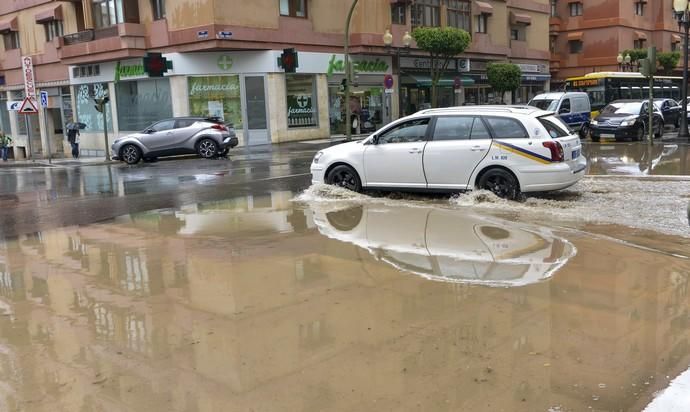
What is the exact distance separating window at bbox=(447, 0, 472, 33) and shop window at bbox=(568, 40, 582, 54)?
19789 millimetres

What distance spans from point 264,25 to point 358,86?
680cm

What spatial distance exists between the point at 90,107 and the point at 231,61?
10.2m

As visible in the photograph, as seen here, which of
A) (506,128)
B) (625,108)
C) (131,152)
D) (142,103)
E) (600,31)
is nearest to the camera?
(506,128)

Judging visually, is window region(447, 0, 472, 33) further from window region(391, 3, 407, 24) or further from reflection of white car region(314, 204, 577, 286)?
reflection of white car region(314, 204, 577, 286)

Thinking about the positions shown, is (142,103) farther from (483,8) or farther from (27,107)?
(483,8)

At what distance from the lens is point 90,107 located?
115 feet

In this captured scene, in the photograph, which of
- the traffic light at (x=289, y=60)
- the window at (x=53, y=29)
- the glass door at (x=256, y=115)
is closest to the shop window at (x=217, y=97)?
the glass door at (x=256, y=115)

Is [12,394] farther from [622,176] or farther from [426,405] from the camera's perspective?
[622,176]

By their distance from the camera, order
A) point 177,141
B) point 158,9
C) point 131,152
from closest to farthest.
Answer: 1. point 177,141
2. point 131,152
3. point 158,9

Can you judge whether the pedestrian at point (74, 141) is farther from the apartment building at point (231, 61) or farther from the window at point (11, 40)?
the window at point (11, 40)

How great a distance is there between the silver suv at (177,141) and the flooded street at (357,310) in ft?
39.8

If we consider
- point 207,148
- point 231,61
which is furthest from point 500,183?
point 231,61

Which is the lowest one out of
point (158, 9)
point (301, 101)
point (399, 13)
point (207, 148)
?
point (207, 148)

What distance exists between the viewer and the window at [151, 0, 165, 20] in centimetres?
3017
